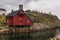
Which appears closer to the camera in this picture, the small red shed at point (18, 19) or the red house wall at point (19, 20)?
the red house wall at point (19, 20)

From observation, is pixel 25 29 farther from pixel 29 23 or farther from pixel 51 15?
pixel 51 15

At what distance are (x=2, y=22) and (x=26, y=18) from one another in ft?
53.4

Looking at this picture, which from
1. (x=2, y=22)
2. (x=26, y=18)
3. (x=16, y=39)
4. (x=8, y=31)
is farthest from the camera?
(x=2, y=22)

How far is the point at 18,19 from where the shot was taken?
84562 mm

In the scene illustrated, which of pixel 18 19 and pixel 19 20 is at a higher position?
pixel 18 19

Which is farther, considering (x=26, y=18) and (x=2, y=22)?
(x=2, y=22)

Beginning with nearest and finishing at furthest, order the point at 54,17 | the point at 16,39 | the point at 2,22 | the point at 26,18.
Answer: the point at 16,39 → the point at 26,18 → the point at 2,22 → the point at 54,17

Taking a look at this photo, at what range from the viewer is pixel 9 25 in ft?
291

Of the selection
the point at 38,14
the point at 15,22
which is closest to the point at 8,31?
the point at 15,22

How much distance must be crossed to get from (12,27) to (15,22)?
3301 mm

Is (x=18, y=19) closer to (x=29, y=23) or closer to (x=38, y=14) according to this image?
(x=29, y=23)

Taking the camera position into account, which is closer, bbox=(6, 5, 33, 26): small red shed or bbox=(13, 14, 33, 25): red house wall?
bbox=(13, 14, 33, 25): red house wall

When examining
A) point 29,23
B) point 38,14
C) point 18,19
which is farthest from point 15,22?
point 38,14

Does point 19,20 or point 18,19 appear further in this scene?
point 19,20
